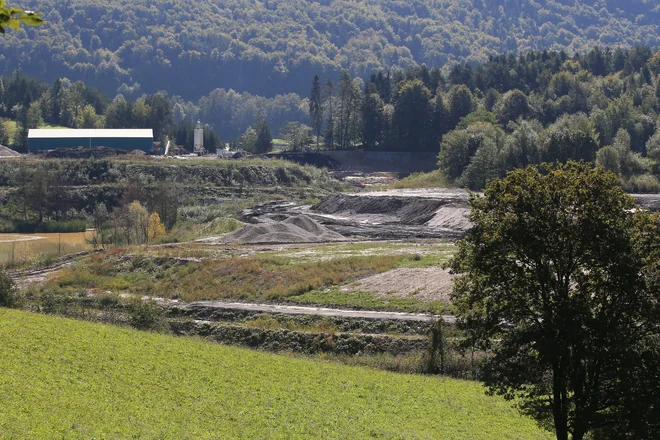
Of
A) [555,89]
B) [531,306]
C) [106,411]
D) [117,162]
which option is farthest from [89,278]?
[555,89]

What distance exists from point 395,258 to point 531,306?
156 feet

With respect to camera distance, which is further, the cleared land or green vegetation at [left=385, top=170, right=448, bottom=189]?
green vegetation at [left=385, top=170, right=448, bottom=189]

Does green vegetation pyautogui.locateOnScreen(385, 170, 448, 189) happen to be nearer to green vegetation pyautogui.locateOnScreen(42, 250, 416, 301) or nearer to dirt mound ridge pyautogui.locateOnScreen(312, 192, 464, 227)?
dirt mound ridge pyautogui.locateOnScreen(312, 192, 464, 227)

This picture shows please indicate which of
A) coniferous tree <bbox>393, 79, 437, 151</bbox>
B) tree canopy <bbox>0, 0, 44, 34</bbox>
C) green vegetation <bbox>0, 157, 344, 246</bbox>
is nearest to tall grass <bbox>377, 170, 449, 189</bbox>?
green vegetation <bbox>0, 157, 344, 246</bbox>

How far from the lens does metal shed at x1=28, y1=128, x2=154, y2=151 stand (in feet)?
534

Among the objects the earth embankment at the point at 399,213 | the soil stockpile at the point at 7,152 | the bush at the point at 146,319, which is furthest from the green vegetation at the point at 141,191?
the bush at the point at 146,319

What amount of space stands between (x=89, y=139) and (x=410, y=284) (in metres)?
113

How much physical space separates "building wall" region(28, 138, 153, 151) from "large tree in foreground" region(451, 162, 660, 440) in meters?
145

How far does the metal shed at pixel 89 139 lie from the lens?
16262 cm

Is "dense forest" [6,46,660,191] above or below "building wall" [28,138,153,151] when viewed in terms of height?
above

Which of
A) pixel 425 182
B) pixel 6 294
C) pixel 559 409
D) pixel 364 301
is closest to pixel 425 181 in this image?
pixel 425 182

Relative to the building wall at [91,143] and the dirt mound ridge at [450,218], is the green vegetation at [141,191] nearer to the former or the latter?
the building wall at [91,143]

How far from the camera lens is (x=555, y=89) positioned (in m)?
180

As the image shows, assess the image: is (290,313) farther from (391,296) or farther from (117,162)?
(117,162)
